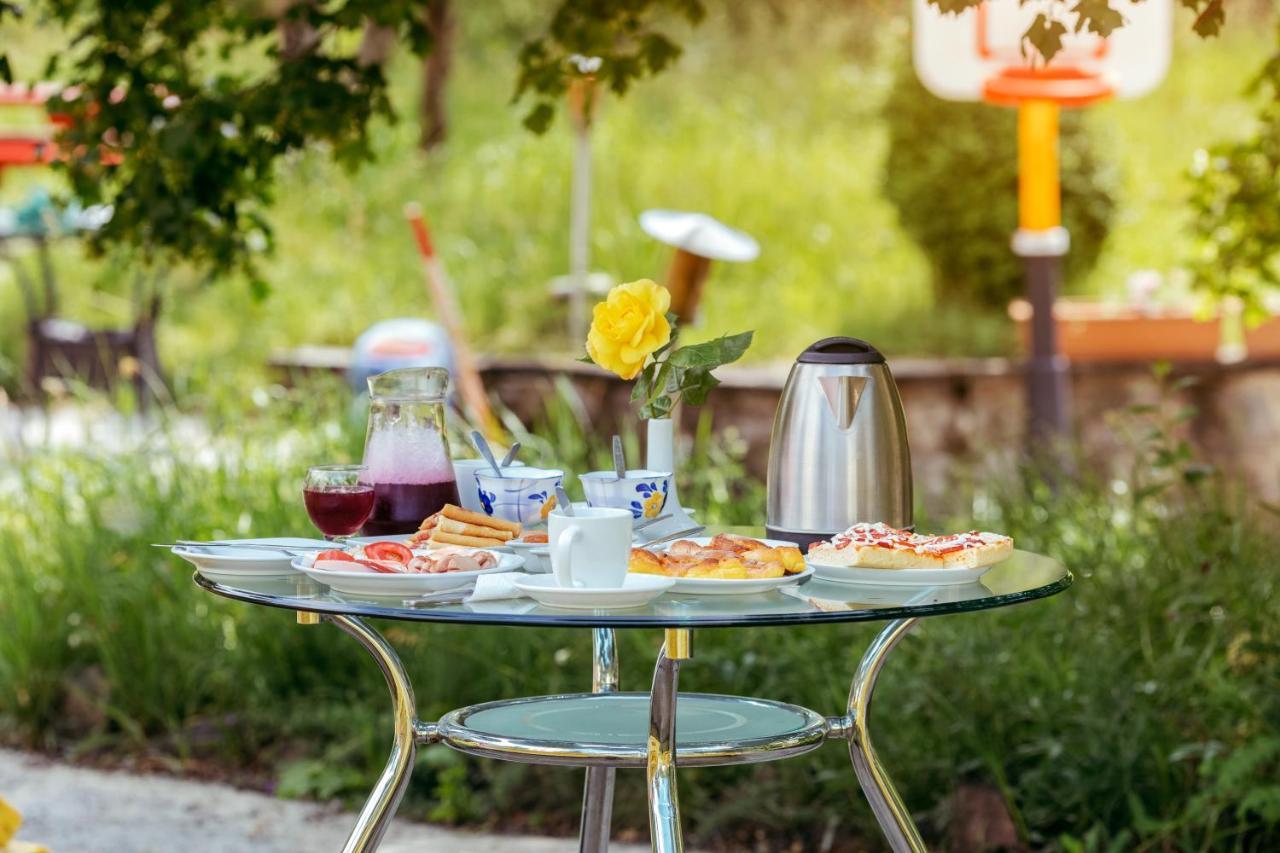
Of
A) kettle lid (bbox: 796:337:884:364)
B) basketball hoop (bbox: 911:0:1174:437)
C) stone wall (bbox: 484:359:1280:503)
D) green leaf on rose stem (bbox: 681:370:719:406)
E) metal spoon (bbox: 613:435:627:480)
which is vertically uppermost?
basketball hoop (bbox: 911:0:1174:437)

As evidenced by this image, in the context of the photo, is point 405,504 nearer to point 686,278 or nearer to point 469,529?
point 469,529

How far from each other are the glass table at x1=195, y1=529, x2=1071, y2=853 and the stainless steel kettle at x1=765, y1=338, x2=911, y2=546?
0.17 meters

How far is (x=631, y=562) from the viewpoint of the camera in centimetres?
203

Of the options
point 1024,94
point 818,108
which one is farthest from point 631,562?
point 818,108

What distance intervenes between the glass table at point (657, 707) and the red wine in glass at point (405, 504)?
0.13 m

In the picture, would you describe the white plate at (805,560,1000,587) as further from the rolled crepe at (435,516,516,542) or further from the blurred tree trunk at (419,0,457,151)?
the blurred tree trunk at (419,0,457,151)

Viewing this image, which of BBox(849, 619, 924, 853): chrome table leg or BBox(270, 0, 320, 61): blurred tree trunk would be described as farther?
A: BBox(270, 0, 320, 61): blurred tree trunk

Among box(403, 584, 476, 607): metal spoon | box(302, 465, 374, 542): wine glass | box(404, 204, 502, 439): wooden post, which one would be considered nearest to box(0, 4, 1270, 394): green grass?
box(404, 204, 502, 439): wooden post

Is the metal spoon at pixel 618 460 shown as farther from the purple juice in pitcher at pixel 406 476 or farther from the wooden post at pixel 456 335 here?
the wooden post at pixel 456 335

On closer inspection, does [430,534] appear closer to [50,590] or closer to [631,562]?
[631,562]

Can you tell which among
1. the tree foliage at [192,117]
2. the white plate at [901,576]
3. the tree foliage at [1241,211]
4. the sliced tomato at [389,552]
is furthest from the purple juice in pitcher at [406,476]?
the tree foliage at [1241,211]

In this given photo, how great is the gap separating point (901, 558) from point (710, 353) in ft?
1.35

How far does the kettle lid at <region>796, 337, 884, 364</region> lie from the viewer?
7.60ft

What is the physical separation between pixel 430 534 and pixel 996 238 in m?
6.72
